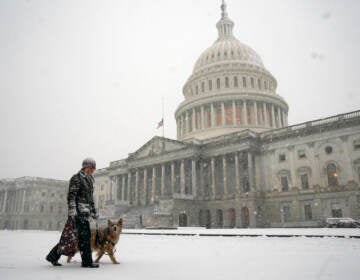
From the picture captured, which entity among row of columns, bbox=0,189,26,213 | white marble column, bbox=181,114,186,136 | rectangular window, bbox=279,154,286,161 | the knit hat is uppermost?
white marble column, bbox=181,114,186,136

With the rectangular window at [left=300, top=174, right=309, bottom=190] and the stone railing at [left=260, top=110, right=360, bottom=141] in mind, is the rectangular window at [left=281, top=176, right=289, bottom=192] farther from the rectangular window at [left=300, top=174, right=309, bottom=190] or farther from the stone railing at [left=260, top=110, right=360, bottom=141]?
the stone railing at [left=260, top=110, right=360, bottom=141]

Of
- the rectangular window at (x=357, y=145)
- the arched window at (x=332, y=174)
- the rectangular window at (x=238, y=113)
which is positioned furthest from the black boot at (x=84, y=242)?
the rectangular window at (x=238, y=113)

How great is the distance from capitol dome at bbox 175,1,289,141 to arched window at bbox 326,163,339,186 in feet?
68.1

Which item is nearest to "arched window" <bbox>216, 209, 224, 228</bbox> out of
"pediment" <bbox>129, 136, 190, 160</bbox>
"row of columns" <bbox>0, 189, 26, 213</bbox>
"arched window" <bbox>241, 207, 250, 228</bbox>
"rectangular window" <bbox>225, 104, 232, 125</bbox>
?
"arched window" <bbox>241, 207, 250, 228</bbox>

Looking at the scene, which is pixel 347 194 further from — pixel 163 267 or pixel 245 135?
pixel 163 267

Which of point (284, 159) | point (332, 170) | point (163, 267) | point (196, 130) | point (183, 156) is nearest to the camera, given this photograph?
point (163, 267)

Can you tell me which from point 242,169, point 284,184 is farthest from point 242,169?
point 284,184

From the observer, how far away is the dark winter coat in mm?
7082

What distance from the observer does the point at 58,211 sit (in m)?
89.2

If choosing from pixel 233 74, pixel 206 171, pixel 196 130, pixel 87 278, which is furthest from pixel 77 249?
pixel 233 74

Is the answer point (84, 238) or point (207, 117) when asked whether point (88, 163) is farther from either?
point (207, 117)

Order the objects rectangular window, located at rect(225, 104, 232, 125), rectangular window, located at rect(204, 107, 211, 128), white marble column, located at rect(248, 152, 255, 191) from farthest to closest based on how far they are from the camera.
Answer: rectangular window, located at rect(204, 107, 211, 128) → rectangular window, located at rect(225, 104, 232, 125) → white marble column, located at rect(248, 152, 255, 191)

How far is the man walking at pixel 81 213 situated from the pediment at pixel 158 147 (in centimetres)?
4594

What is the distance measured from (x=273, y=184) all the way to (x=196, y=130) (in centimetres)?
2389
